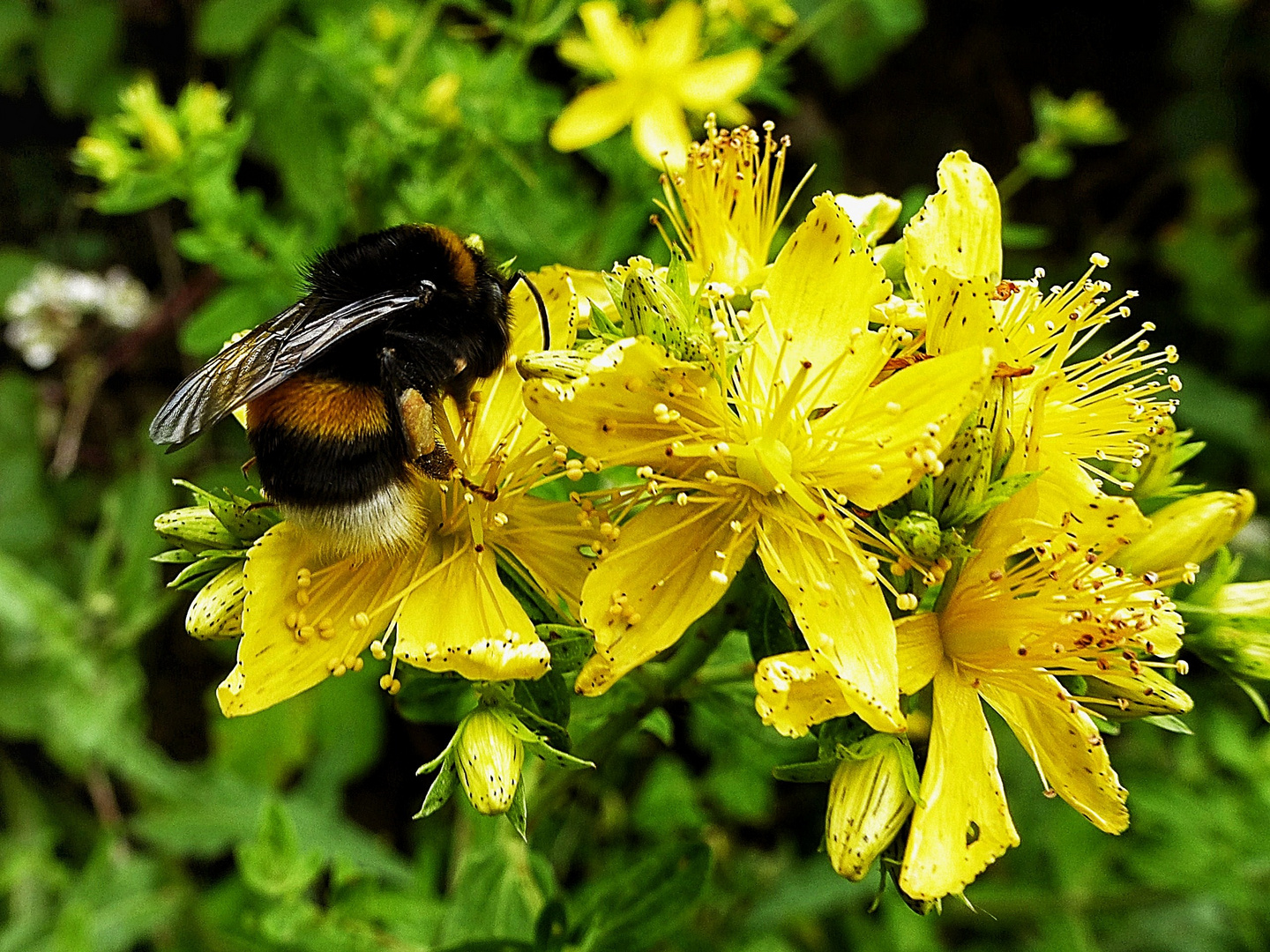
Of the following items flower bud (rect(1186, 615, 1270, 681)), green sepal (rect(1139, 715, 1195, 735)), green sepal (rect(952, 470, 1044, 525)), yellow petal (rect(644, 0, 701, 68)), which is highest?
green sepal (rect(952, 470, 1044, 525))

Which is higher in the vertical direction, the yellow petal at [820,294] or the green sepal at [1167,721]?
the yellow petal at [820,294]

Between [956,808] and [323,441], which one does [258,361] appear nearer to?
[323,441]

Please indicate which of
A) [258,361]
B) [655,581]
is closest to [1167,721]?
[655,581]

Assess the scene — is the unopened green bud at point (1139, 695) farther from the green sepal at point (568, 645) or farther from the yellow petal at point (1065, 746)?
the green sepal at point (568, 645)

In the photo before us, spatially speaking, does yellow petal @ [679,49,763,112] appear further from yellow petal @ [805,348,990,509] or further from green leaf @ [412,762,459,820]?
green leaf @ [412,762,459,820]

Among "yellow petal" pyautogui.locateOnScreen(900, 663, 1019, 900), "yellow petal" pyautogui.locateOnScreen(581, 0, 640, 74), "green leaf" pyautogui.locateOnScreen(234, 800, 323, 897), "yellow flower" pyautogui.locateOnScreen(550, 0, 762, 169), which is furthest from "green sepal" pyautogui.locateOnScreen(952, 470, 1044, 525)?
"yellow petal" pyautogui.locateOnScreen(581, 0, 640, 74)

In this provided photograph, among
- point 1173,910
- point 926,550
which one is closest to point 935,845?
point 926,550

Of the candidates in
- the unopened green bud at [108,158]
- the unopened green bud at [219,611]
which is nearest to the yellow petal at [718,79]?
the unopened green bud at [108,158]
